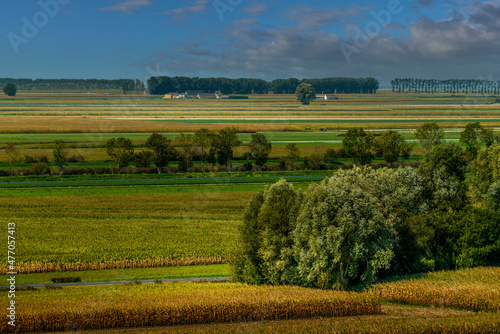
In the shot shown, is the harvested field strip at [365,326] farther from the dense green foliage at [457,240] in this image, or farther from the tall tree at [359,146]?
the tall tree at [359,146]

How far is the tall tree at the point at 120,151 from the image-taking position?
3935 inches

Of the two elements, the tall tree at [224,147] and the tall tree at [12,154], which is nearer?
the tall tree at [12,154]

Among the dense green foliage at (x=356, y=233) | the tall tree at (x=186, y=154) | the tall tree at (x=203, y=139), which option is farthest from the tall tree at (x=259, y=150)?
the dense green foliage at (x=356, y=233)

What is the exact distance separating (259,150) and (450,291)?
7256cm

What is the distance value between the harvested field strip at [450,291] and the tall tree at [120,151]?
72189 mm


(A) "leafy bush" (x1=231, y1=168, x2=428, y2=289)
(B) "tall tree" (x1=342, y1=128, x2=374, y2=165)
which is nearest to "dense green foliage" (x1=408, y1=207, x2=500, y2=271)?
(A) "leafy bush" (x1=231, y1=168, x2=428, y2=289)

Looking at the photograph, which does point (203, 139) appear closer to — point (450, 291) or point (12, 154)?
point (12, 154)

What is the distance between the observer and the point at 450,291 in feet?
116

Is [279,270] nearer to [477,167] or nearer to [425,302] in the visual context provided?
[425,302]

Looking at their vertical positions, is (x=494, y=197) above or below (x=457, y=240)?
above

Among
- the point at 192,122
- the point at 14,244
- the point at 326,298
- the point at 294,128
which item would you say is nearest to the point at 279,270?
the point at 326,298

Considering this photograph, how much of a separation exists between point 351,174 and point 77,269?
89.5 ft

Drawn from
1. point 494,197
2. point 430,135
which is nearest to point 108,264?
point 494,197

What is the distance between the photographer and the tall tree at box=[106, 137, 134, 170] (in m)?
99.9
